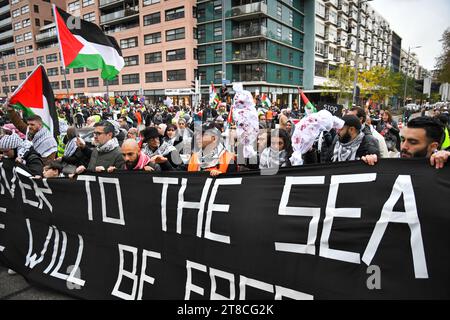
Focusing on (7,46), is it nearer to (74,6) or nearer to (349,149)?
(74,6)

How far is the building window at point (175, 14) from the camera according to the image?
39.1m

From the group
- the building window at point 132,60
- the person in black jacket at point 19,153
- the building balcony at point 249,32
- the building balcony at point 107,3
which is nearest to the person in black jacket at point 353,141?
the person in black jacket at point 19,153

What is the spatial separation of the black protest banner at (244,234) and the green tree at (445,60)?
82.7 ft

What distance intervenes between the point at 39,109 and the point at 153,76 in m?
40.2

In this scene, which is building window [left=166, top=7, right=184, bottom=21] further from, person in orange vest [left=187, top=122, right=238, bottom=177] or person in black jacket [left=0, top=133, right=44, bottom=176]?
person in orange vest [left=187, top=122, right=238, bottom=177]

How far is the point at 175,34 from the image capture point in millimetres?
39906

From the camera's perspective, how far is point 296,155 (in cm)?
375

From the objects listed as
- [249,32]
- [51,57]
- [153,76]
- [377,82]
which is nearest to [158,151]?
[249,32]

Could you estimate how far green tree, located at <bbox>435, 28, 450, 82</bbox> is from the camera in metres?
22.0

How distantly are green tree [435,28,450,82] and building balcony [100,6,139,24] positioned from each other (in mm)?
37689

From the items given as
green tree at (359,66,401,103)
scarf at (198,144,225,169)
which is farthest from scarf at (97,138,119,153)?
green tree at (359,66,401,103)

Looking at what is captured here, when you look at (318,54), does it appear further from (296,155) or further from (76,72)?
(296,155)

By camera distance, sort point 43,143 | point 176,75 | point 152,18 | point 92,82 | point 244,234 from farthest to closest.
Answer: point 92,82 → point 152,18 → point 176,75 → point 43,143 → point 244,234

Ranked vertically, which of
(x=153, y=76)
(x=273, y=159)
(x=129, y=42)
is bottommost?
(x=273, y=159)
